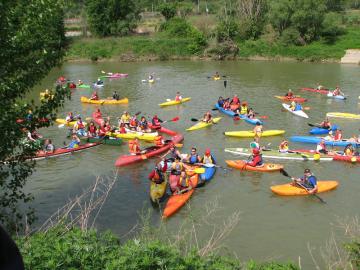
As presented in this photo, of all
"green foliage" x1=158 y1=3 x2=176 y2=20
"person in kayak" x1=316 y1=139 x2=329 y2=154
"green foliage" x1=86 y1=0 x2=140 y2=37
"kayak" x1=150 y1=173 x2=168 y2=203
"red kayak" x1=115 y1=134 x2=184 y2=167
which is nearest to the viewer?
"kayak" x1=150 y1=173 x2=168 y2=203

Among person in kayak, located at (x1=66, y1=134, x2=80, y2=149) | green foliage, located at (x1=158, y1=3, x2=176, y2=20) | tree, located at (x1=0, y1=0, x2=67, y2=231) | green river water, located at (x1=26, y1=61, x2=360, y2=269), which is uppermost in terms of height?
green foliage, located at (x1=158, y1=3, x2=176, y2=20)

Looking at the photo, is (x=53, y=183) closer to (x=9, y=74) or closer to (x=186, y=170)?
(x=186, y=170)

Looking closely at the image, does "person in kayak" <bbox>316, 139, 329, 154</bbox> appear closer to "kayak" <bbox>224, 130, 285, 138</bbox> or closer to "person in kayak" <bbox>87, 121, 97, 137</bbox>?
"kayak" <bbox>224, 130, 285, 138</bbox>

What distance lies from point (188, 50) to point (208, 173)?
148 ft

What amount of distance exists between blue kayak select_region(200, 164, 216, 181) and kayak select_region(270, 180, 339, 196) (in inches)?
106

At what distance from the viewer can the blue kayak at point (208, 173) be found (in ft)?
61.9

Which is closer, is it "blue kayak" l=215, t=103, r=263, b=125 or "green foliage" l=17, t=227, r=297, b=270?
"green foliage" l=17, t=227, r=297, b=270

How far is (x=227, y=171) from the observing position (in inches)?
787

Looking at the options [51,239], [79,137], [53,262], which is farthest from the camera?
[79,137]

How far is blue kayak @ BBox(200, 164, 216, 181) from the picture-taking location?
1887 centimetres

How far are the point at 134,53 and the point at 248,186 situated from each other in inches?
1830

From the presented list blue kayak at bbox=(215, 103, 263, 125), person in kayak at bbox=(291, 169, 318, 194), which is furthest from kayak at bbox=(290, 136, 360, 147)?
person in kayak at bbox=(291, 169, 318, 194)

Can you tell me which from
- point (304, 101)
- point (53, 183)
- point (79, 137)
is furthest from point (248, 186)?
point (304, 101)

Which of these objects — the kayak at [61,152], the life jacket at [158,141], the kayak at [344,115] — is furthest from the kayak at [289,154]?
the kayak at [344,115]
